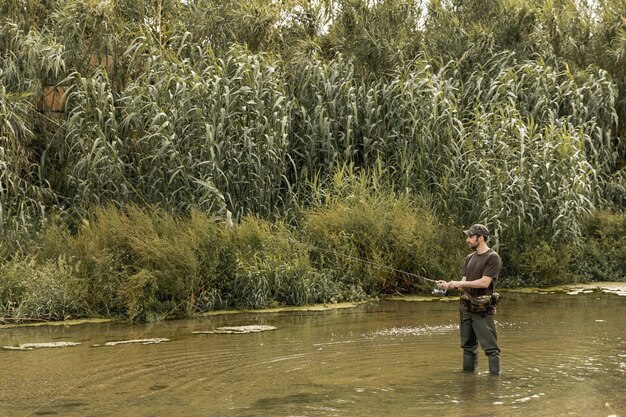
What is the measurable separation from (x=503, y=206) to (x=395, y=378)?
7.28m

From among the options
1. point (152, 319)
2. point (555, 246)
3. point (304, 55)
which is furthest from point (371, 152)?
point (152, 319)

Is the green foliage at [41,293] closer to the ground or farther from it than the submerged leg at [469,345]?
farther from it

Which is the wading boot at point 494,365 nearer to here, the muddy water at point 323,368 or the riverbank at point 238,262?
the muddy water at point 323,368

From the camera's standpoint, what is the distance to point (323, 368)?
10.4m

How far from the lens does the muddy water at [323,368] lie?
8.62 metres

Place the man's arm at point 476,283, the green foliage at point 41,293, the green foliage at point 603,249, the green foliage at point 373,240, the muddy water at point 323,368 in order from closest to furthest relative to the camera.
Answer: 1. the muddy water at point 323,368
2. the man's arm at point 476,283
3. the green foliage at point 41,293
4. the green foliage at point 373,240
5. the green foliage at point 603,249

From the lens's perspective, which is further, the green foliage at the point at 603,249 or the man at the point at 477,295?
the green foliage at the point at 603,249

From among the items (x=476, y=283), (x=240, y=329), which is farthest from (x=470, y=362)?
(x=240, y=329)

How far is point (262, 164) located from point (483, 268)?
7.22 metres

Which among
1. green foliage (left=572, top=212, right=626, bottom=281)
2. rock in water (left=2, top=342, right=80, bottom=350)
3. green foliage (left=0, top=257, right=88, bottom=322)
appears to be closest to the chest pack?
rock in water (left=2, top=342, right=80, bottom=350)

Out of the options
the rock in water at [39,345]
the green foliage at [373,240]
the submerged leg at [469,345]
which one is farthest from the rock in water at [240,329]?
the submerged leg at [469,345]

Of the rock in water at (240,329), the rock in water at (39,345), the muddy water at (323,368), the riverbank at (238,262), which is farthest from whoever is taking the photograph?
the riverbank at (238,262)

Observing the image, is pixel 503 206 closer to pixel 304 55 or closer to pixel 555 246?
pixel 555 246

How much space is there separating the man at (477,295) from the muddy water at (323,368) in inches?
8.6
